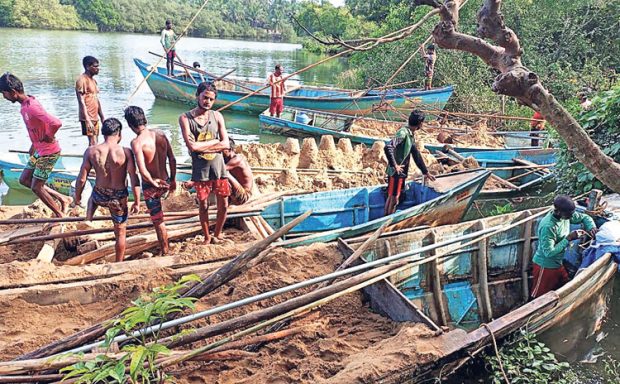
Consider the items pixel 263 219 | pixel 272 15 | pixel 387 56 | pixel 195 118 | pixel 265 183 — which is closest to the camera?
pixel 195 118

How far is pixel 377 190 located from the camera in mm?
6566

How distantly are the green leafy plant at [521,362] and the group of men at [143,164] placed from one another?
9.71ft

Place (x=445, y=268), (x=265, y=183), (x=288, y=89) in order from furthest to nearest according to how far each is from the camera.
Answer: (x=288, y=89), (x=265, y=183), (x=445, y=268)

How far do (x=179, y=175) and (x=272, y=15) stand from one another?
62.1 meters

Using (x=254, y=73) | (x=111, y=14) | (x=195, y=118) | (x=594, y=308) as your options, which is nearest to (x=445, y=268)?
(x=594, y=308)

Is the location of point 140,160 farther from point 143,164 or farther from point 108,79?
point 108,79

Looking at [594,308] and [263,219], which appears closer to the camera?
[594,308]

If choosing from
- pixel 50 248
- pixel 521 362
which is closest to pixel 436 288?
pixel 521 362

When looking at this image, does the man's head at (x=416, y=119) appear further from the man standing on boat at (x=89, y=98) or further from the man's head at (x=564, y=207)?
the man standing on boat at (x=89, y=98)

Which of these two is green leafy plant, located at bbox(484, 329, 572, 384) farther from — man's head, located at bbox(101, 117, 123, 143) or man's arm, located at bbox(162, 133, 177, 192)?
man's head, located at bbox(101, 117, 123, 143)

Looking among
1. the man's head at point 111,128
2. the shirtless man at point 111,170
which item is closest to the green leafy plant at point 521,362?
the shirtless man at point 111,170

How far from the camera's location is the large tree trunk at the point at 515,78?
1.64 m

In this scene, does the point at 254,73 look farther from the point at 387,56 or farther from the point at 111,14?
the point at 111,14

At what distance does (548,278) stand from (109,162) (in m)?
4.42
